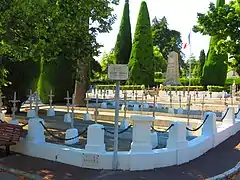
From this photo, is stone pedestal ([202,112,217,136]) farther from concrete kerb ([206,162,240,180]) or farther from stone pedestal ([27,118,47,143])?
stone pedestal ([27,118,47,143])

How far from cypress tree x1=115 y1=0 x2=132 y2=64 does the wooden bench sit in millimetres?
41547

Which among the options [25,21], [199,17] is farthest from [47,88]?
[25,21]

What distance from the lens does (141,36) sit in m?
44.2

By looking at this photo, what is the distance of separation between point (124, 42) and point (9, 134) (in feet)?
139

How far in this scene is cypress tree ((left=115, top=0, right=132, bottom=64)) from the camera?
5006 centimetres

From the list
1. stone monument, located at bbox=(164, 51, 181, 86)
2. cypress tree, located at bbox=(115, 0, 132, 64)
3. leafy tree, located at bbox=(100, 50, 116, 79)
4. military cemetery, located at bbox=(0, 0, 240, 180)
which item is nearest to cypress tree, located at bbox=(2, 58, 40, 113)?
military cemetery, located at bbox=(0, 0, 240, 180)

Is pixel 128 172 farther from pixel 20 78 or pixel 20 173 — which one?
pixel 20 78

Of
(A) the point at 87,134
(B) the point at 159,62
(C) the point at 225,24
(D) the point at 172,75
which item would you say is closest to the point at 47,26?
(A) the point at 87,134

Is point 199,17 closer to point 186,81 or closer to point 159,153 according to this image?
point 159,153

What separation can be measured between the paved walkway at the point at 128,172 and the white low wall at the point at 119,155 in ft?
0.55

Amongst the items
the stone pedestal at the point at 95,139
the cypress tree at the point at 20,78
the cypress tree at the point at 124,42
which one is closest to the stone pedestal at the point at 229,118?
the stone pedestal at the point at 95,139

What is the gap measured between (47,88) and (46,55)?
13.9m

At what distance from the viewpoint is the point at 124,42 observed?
50.2 meters

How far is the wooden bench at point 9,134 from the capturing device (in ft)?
27.7
